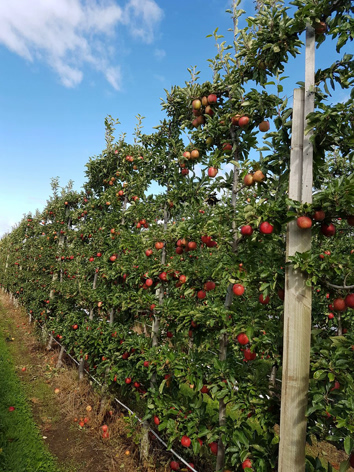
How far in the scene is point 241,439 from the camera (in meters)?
2.66

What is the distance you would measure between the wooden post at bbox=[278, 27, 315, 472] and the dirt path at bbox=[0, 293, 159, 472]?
350cm

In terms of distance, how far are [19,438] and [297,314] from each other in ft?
20.1

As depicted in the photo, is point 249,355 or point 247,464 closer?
point 247,464

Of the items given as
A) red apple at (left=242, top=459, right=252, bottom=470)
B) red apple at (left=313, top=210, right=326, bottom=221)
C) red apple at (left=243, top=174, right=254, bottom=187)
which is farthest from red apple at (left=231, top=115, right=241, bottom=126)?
red apple at (left=242, top=459, right=252, bottom=470)

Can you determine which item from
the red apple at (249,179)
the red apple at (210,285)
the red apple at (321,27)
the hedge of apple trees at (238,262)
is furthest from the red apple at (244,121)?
the red apple at (210,285)

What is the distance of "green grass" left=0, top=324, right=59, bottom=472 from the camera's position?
4.79 m

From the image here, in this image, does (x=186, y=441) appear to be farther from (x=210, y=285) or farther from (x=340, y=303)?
(x=340, y=303)

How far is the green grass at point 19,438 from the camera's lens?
4789mm

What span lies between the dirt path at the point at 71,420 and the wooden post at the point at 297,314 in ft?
11.5

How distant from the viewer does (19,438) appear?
5.49 metres

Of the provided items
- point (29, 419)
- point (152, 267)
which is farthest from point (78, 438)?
point (152, 267)

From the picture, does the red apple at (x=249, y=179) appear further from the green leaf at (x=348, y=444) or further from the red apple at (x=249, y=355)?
the green leaf at (x=348, y=444)

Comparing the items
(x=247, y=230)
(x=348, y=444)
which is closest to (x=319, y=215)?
(x=247, y=230)

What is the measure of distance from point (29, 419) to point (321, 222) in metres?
7.24
